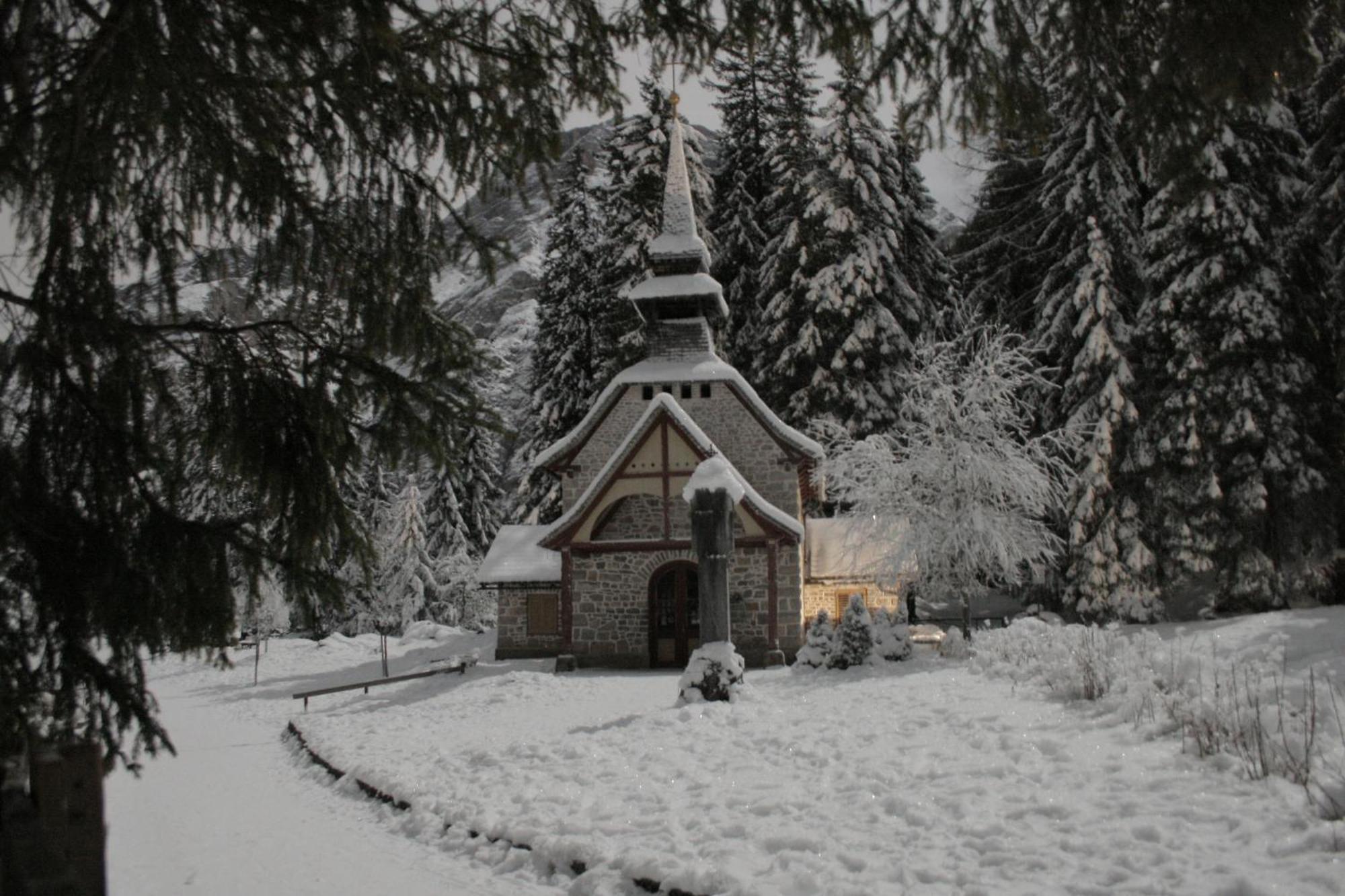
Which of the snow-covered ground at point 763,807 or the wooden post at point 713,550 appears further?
the wooden post at point 713,550

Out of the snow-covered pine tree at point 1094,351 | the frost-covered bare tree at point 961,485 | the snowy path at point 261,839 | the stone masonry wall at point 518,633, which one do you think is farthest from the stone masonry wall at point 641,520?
the snowy path at point 261,839

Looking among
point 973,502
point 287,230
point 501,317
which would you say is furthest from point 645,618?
point 501,317

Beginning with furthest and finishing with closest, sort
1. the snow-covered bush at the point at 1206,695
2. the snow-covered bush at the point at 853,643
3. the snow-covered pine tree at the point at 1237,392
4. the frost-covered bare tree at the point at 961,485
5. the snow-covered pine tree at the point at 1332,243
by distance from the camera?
the frost-covered bare tree at the point at 961,485 → the snow-covered pine tree at the point at 1237,392 → the snow-covered pine tree at the point at 1332,243 → the snow-covered bush at the point at 853,643 → the snow-covered bush at the point at 1206,695

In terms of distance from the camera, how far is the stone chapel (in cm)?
1988

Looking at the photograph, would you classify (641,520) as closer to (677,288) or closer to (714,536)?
(677,288)

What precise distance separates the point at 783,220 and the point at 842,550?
11263mm

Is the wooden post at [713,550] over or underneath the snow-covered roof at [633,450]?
underneath

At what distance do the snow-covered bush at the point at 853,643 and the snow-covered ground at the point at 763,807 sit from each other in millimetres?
1832

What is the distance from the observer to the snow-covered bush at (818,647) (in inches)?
587

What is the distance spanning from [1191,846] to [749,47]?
15.5ft

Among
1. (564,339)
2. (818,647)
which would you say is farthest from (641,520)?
(564,339)

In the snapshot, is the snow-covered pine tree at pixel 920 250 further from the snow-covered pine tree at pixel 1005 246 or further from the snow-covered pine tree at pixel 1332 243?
the snow-covered pine tree at pixel 1332 243

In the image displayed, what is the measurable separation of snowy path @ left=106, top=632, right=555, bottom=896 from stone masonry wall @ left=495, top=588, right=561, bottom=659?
31.1 feet

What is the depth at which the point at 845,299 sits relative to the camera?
88.9 ft
